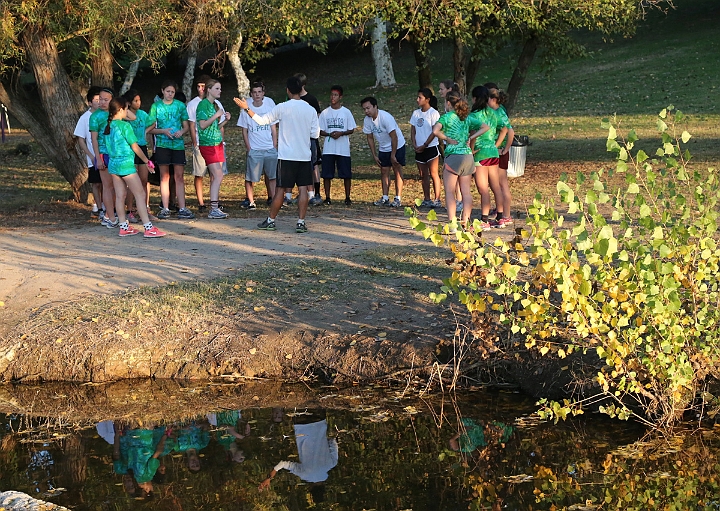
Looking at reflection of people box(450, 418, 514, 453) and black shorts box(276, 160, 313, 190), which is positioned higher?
black shorts box(276, 160, 313, 190)

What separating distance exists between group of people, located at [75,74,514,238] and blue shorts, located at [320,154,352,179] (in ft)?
0.05

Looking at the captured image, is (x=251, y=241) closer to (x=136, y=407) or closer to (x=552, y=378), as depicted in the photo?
(x=136, y=407)

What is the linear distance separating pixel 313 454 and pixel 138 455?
112 centimetres

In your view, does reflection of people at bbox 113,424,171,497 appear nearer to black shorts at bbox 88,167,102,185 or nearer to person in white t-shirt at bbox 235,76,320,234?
person in white t-shirt at bbox 235,76,320,234

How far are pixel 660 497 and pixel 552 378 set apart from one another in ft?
5.17

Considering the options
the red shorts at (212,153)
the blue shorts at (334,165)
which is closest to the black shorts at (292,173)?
the red shorts at (212,153)

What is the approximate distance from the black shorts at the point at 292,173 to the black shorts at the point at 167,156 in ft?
6.60

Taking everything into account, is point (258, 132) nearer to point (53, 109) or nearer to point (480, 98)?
point (480, 98)

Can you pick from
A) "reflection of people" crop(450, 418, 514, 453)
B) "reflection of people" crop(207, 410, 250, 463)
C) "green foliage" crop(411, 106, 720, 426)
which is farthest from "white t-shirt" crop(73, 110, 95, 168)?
"reflection of people" crop(450, 418, 514, 453)

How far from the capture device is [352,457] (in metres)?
6.12

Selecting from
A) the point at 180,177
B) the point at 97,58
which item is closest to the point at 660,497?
the point at 180,177

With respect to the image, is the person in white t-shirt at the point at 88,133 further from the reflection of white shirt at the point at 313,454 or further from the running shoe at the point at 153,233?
the reflection of white shirt at the point at 313,454

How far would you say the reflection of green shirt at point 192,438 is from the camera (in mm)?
6355

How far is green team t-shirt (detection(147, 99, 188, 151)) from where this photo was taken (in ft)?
38.8
